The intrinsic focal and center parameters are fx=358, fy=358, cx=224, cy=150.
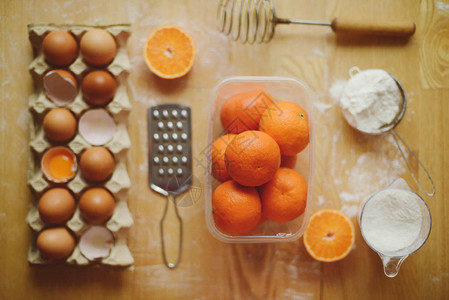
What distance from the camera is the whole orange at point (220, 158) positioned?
770 mm

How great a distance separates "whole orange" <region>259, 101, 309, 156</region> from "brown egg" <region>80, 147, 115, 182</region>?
0.35 meters

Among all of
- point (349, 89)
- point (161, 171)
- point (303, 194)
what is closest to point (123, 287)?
point (161, 171)

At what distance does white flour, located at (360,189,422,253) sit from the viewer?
839mm

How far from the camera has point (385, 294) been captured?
905mm

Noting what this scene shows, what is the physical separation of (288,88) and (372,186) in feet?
1.09

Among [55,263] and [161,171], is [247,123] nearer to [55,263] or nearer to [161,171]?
[161,171]

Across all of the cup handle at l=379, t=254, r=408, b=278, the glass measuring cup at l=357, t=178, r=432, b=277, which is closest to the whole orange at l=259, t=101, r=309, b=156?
the glass measuring cup at l=357, t=178, r=432, b=277

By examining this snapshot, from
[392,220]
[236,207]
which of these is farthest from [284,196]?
[392,220]

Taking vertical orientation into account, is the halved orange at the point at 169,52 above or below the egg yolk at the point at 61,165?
above

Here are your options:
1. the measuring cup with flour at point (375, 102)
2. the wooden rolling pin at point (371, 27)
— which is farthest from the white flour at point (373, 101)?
the wooden rolling pin at point (371, 27)

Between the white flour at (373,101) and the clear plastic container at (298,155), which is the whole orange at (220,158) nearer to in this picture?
the clear plastic container at (298,155)

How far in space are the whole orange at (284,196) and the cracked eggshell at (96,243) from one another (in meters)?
0.37

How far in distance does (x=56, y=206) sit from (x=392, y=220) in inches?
30.3

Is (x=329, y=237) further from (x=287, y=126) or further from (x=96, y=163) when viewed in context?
(x=96, y=163)
